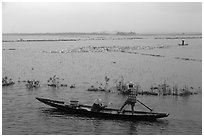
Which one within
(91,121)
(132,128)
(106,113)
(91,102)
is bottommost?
(132,128)

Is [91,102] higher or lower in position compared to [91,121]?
higher

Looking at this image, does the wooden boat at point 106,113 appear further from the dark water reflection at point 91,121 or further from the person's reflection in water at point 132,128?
the person's reflection in water at point 132,128

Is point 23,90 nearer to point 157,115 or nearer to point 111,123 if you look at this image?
point 111,123

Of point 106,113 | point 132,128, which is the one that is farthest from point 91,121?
point 132,128

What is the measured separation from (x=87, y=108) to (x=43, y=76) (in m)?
9.01

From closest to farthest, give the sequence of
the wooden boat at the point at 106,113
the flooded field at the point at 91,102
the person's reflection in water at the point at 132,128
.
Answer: the person's reflection in water at the point at 132,128 < the flooded field at the point at 91,102 < the wooden boat at the point at 106,113

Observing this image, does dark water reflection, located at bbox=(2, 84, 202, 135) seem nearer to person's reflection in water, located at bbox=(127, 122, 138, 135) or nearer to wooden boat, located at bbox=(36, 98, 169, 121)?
person's reflection in water, located at bbox=(127, 122, 138, 135)

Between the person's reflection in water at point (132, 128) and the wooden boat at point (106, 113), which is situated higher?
the wooden boat at point (106, 113)

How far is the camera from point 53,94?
15.9 metres

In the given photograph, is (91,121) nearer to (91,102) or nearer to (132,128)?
(132,128)

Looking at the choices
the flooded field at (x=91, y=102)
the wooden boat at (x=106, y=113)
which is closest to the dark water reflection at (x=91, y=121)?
the flooded field at (x=91, y=102)

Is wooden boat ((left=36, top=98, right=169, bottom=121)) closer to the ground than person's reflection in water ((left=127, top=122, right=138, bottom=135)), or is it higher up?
higher up

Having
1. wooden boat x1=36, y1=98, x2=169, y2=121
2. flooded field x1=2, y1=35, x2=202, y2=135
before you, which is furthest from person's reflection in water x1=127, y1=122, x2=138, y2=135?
wooden boat x1=36, y1=98, x2=169, y2=121

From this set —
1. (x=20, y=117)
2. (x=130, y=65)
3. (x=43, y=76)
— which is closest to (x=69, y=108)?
(x=20, y=117)
